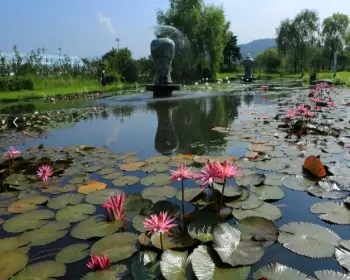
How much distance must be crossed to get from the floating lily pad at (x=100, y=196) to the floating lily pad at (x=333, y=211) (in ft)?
5.59

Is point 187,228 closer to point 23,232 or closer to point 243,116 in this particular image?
point 23,232

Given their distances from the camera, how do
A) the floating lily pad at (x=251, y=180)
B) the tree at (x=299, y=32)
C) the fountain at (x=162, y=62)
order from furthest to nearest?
the tree at (x=299, y=32) < the fountain at (x=162, y=62) < the floating lily pad at (x=251, y=180)

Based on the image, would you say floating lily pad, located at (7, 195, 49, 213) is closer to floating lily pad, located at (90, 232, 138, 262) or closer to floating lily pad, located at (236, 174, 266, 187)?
floating lily pad, located at (90, 232, 138, 262)

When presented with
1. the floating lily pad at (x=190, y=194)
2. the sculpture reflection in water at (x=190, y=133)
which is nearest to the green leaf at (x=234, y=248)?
the floating lily pad at (x=190, y=194)

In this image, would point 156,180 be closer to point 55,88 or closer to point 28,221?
point 28,221

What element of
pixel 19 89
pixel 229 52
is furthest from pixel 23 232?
pixel 229 52

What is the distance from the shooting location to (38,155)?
4355 mm

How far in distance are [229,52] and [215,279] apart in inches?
2341

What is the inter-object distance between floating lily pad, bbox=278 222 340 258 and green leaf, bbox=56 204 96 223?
1475 mm

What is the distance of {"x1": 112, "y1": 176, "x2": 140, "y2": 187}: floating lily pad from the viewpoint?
297 centimetres

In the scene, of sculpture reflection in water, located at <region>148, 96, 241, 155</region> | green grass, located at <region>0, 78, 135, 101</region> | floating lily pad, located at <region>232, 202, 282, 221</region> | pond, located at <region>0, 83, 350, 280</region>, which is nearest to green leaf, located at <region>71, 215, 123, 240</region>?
pond, located at <region>0, 83, 350, 280</region>

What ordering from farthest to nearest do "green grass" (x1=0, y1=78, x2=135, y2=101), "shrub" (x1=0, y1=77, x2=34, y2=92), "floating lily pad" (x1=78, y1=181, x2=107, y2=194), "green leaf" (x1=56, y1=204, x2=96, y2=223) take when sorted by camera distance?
"shrub" (x1=0, y1=77, x2=34, y2=92)
"green grass" (x1=0, y1=78, x2=135, y2=101)
"floating lily pad" (x1=78, y1=181, x2=107, y2=194)
"green leaf" (x1=56, y1=204, x2=96, y2=223)

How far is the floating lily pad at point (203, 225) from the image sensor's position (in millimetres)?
1723

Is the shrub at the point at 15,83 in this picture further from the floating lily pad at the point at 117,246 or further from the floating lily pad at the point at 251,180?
the floating lily pad at the point at 117,246
